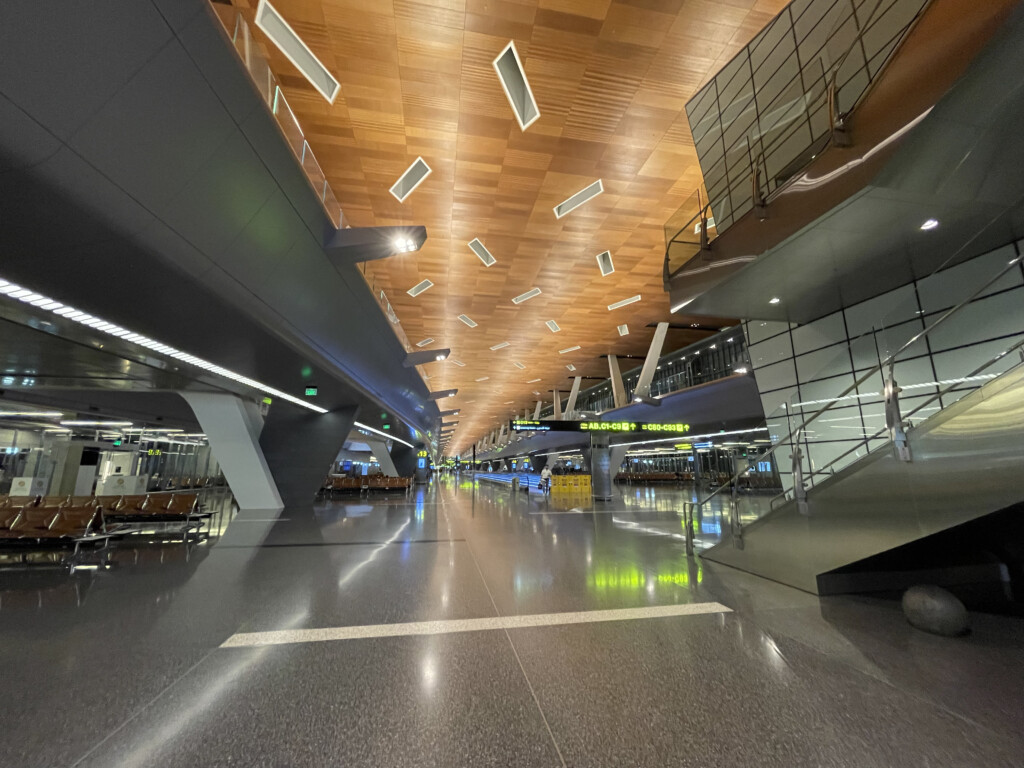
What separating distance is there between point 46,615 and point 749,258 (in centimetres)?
1136

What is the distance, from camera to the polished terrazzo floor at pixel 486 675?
7.95ft

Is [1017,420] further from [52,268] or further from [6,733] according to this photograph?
[52,268]

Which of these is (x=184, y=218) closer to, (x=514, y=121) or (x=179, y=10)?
(x=179, y=10)

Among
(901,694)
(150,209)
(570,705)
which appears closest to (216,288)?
(150,209)

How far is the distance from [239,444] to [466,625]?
45.6 ft

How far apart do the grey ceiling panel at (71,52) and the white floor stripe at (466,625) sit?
4835 millimetres

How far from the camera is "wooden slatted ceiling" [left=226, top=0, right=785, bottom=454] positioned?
5.71m

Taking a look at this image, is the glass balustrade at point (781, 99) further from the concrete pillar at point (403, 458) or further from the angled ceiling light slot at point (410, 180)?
the concrete pillar at point (403, 458)

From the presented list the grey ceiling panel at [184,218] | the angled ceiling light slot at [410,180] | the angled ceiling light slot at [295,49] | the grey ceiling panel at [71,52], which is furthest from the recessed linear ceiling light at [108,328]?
the angled ceiling light slot at [410,180]

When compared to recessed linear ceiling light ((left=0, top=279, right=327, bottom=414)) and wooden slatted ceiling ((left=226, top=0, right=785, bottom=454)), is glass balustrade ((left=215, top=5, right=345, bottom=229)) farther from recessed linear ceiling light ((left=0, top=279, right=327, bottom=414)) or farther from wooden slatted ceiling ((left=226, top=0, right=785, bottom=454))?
recessed linear ceiling light ((left=0, top=279, right=327, bottom=414))

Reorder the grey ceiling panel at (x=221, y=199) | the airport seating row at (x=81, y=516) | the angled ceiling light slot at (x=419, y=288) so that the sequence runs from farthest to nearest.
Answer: the angled ceiling light slot at (x=419, y=288) → the airport seating row at (x=81, y=516) → the grey ceiling panel at (x=221, y=199)

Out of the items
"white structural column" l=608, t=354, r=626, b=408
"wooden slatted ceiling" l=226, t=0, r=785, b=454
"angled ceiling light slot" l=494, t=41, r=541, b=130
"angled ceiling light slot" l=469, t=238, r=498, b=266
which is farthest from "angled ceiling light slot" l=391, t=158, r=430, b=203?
"white structural column" l=608, t=354, r=626, b=408

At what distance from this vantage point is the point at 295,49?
583 centimetres

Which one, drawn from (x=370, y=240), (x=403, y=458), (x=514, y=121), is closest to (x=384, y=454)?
(x=403, y=458)
